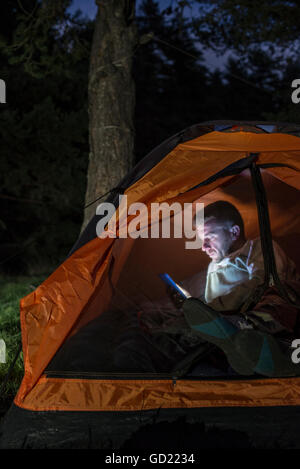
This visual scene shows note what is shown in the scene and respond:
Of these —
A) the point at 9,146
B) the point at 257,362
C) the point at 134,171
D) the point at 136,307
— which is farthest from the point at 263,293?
the point at 9,146

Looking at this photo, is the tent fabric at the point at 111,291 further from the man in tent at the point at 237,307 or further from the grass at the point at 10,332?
the grass at the point at 10,332

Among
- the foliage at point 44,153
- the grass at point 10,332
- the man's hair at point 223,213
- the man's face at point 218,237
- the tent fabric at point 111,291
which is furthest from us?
the foliage at point 44,153

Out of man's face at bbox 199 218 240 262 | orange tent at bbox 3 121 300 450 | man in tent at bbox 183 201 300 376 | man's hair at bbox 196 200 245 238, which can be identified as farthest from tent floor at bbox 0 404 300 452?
man's hair at bbox 196 200 245 238

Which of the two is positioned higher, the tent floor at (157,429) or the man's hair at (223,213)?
the man's hair at (223,213)

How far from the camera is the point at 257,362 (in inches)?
72.8

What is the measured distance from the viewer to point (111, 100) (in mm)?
3643

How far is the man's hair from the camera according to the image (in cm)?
293

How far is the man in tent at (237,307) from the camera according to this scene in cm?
186

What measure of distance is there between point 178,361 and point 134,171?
1.08 m

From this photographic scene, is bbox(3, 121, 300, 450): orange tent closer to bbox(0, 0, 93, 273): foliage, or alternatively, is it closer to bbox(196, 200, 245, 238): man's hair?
bbox(196, 200, 245, 238): man's hair

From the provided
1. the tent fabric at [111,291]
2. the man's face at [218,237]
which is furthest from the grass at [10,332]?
the man's face at [218,237]

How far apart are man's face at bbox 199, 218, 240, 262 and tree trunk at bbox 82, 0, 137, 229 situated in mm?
1091

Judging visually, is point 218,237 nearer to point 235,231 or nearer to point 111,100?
point 235,231

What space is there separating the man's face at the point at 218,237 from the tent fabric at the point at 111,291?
438mm
